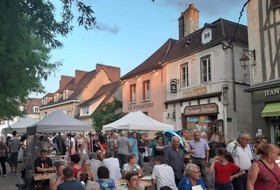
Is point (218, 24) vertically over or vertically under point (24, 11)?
over

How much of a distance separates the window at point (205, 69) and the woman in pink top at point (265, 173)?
602 inches

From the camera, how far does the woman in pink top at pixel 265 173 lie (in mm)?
3939

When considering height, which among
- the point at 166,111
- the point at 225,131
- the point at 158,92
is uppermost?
the point at 158,92

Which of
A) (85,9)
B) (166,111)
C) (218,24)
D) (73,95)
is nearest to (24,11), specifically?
(85,9)

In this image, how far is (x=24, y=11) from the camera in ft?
14.0

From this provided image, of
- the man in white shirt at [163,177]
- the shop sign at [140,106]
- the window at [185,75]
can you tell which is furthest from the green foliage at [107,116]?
the man in white shirt at [163,177]

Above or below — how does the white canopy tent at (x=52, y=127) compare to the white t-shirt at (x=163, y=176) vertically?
Answer: above

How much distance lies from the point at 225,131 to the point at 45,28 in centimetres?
1471

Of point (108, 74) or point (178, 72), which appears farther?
point (108, 74)

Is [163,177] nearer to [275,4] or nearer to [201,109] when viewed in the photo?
[275,4]

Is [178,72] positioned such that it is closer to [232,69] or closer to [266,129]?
[232,69]

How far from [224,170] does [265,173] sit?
2.06 metres

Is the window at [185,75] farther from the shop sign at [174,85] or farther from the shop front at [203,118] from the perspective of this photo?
the shop front at [203,118]

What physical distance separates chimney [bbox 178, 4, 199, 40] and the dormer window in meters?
4.18
